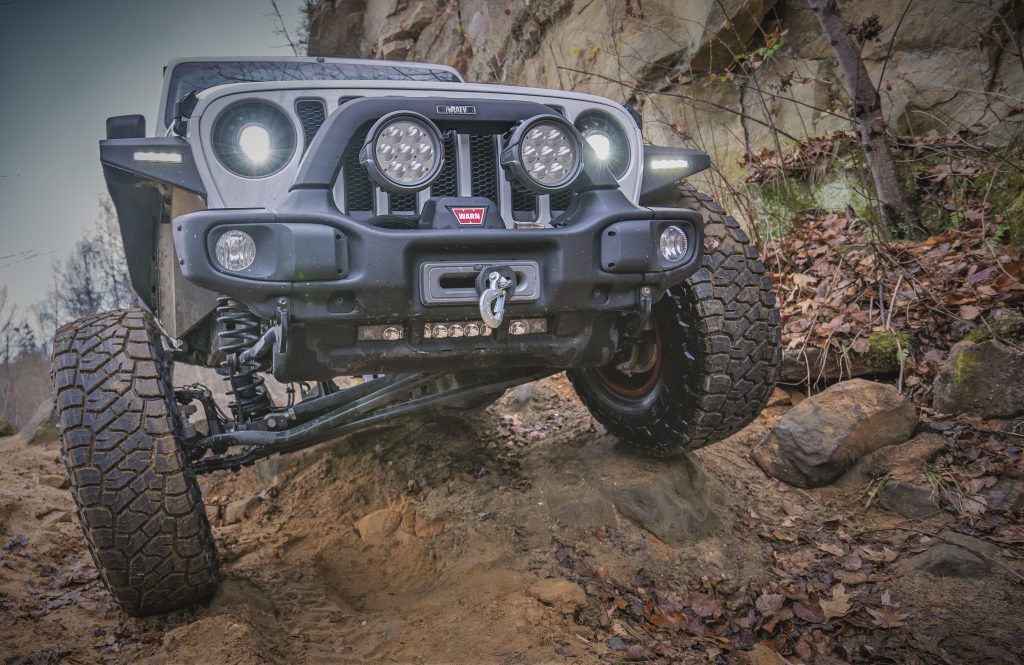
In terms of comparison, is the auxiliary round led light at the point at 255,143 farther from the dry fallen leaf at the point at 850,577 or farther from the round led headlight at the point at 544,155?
the dry fallen leaf at the point at 850,577

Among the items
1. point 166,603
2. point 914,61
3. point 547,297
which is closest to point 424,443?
point 166,603

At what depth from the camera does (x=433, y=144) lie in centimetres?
205

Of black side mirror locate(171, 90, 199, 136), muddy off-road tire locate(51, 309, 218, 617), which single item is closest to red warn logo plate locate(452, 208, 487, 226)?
black side mirror locate(171, 90, 199, 136)

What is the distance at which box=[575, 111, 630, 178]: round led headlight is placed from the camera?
249 centimetres

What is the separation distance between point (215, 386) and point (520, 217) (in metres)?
4.06

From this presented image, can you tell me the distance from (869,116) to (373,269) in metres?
3.98

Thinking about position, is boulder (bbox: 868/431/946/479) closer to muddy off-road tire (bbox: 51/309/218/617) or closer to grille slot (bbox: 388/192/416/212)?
grille slot (bbox: 388/192/416/212)

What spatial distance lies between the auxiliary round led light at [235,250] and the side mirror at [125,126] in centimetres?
94

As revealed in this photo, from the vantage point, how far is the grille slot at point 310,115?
2.24m

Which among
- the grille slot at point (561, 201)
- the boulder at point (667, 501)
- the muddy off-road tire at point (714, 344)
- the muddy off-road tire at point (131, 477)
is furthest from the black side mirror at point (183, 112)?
the boulder at point (667, 501)

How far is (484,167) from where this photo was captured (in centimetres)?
232

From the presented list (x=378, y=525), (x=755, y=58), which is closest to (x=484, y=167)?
(x=378, y=525)

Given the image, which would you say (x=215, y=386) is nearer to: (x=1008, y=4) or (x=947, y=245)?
(x=947, y=245)

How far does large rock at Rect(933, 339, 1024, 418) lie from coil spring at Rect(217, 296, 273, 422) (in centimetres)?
317
